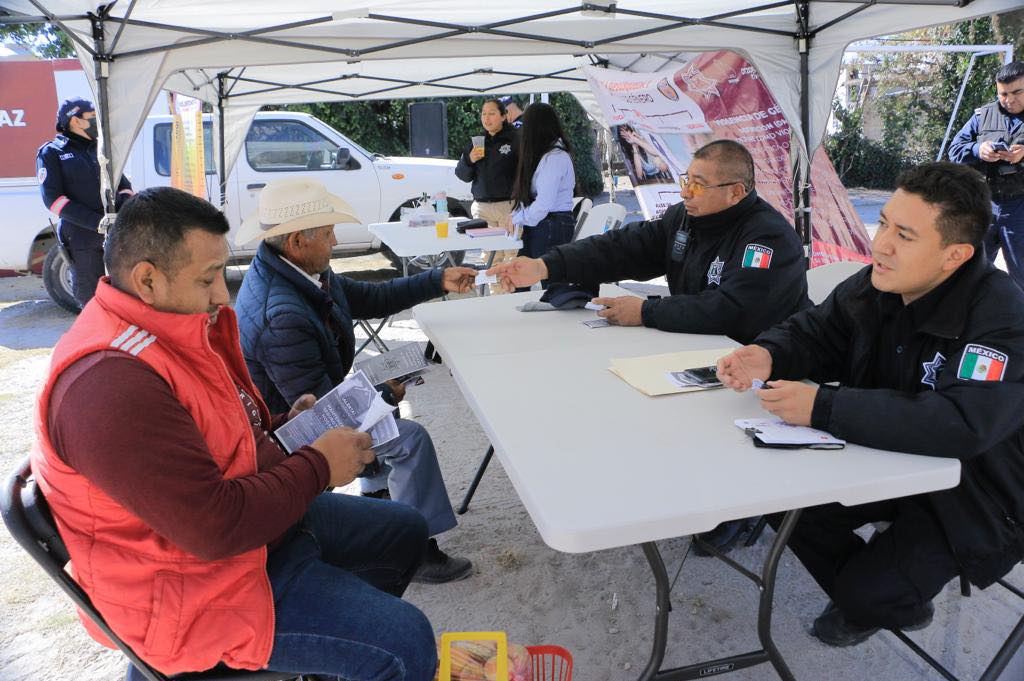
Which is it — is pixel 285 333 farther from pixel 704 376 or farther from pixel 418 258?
pixel 418 258

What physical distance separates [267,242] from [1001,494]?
224 centimetres

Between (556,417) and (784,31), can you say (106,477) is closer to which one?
(556,417)

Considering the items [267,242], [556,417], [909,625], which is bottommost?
[909,625]

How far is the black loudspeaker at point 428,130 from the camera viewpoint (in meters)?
10.9

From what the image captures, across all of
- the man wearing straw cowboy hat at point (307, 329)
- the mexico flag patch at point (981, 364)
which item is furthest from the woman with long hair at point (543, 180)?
the mexico flag patch at point (981, 364)

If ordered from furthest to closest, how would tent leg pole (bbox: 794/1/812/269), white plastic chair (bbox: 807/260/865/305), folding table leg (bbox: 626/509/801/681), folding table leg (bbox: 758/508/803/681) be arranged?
tent leg pole (bbox: 794/1/812/269), white plastic chair (bbox: 807/260/865/305), folding table leg (bbox: 626/509/801/681), folding table leg (bbox: 758/508/803/681)

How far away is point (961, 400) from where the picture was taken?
165 centimetres

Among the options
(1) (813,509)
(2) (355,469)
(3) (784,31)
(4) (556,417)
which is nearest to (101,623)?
(2) (355,469)

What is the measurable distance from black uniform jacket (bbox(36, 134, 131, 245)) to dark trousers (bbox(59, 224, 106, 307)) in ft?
0.19

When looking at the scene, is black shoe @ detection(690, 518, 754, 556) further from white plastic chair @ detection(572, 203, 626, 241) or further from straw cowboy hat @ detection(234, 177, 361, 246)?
white plastic chair @ detection(572, 203, 626, 241)

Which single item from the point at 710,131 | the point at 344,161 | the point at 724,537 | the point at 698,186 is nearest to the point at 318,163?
the point at 344,161

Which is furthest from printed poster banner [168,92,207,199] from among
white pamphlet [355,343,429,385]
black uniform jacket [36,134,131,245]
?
white pamphlet [355,343,429,385]

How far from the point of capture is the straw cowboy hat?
101 inches

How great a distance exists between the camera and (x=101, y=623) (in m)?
1.44
